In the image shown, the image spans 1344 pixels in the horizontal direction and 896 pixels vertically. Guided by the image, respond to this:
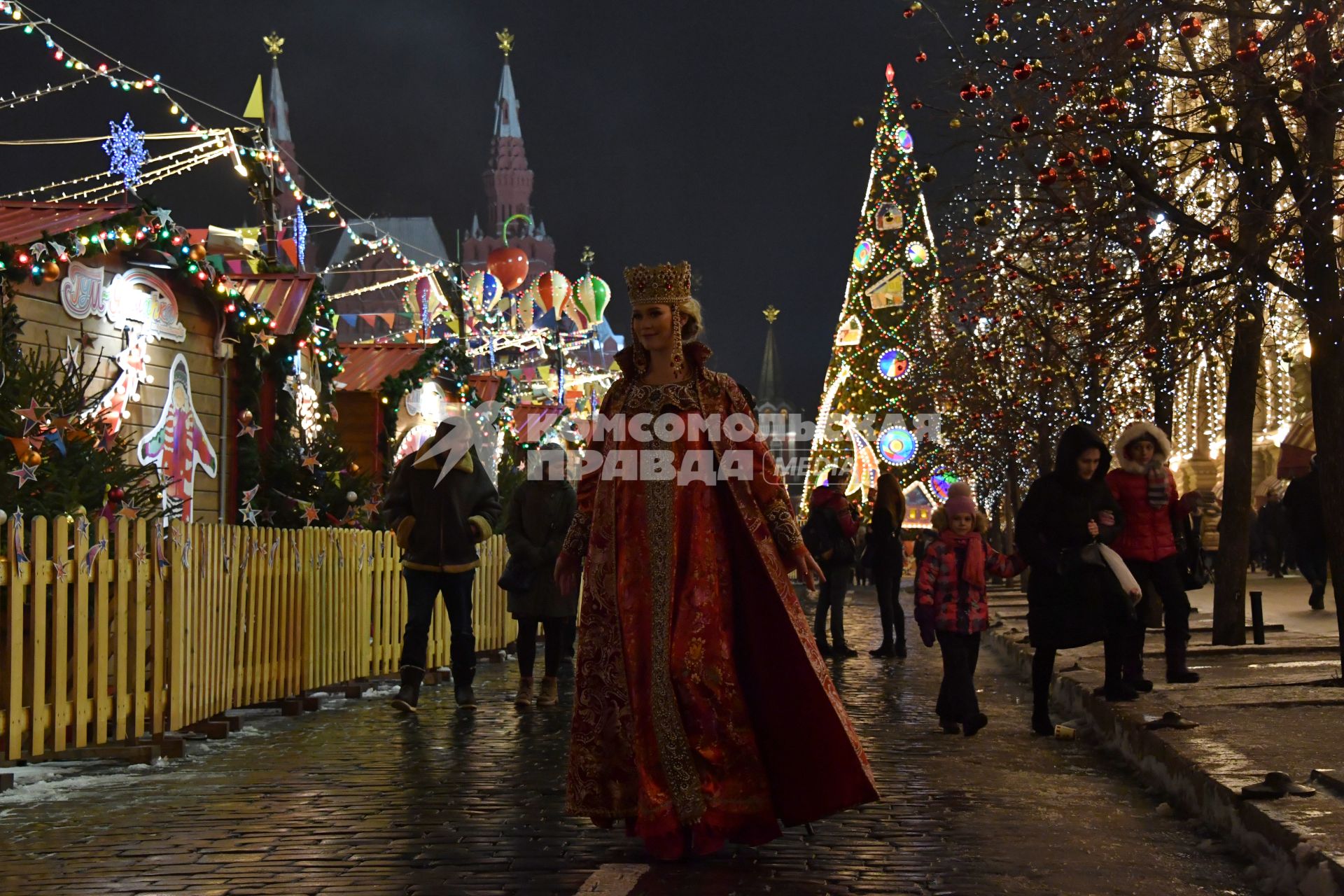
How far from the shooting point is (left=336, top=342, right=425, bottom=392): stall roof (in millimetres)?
25312

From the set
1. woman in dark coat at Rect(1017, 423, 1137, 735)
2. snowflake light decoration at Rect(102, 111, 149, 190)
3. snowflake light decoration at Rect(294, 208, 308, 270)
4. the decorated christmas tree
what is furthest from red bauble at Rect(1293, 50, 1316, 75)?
the decorated christmas tree

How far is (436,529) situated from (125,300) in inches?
270

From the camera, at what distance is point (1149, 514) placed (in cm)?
1066

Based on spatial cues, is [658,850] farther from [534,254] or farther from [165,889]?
[534,254]

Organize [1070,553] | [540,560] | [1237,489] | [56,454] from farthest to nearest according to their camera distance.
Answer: [1237,489], [540,560], [56,454], [1070,553]

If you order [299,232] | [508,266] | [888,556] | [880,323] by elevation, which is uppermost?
[880,323]

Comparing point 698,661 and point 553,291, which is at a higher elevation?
point 553,291

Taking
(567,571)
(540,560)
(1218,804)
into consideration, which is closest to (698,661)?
(567,571)

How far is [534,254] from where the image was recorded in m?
176

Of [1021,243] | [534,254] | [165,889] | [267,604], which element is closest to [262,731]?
[267,604]

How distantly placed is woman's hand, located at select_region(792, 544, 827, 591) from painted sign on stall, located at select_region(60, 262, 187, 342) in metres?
11.2

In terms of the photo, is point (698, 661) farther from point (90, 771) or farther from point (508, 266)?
point (508, 266)

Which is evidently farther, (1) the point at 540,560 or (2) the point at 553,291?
(2) the point at 553,291

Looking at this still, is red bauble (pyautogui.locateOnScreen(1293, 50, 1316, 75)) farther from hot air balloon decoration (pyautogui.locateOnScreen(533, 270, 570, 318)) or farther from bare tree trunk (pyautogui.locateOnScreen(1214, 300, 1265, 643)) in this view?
hot air balloon decoration (pyautogui.locateOnScreen(533, 270, 570, 318))
